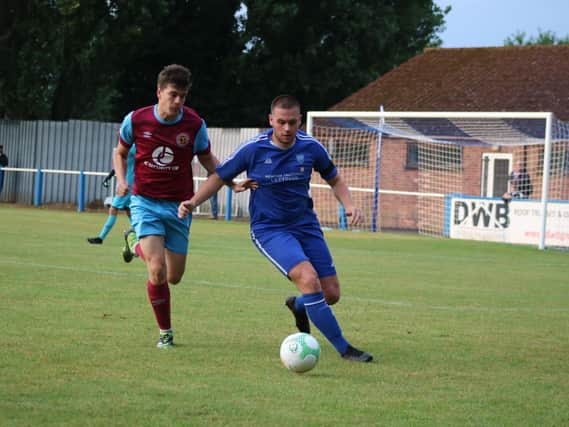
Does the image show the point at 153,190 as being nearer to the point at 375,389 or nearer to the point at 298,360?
the point at 298,360

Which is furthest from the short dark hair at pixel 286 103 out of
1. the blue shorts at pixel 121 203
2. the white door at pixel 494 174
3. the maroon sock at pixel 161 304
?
the white door at pixel 494 174

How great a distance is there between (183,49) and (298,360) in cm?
3678

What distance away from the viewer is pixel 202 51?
43156mm

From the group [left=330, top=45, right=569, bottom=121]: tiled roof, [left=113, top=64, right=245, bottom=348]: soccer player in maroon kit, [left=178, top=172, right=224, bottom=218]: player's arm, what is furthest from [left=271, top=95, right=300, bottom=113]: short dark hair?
[left=330, top=45, right=569, bottom=121]: tiled roof

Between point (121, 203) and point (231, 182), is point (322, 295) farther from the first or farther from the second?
point (121, 203)

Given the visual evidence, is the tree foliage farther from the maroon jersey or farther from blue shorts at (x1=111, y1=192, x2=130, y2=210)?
the maroon jersey

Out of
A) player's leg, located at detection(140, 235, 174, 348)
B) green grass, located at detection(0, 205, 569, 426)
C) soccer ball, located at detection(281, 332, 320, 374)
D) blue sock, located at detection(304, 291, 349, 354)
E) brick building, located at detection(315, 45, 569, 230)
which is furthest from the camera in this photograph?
brick building, located at detection(315, 45, 569, 230)

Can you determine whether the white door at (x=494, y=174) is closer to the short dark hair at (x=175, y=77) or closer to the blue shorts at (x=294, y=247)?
the blue shorts at (x=294, y=247)

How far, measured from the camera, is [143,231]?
859 centimetres

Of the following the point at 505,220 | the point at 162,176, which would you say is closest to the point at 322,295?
the point at 162,176

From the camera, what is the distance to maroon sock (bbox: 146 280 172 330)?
838cm

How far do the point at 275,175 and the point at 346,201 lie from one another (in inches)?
24.4

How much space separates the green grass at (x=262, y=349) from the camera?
19.9 feet

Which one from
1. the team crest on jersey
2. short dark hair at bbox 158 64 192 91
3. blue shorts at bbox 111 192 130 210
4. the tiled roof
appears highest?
the tiled roof
